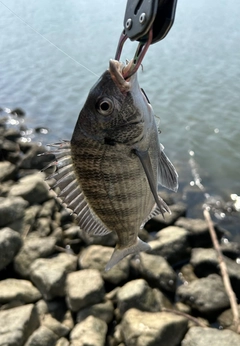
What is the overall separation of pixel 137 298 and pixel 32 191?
2829mm

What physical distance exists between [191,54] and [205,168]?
639cm

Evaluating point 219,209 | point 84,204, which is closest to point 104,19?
point 219,209

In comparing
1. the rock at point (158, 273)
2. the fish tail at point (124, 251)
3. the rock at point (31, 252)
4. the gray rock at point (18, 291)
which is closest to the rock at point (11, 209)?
the rock at point (31, 252)

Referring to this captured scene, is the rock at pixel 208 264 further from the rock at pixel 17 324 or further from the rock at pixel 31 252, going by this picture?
the rock at pixel 17 324

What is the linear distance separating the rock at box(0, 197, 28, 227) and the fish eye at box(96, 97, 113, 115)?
4410mm

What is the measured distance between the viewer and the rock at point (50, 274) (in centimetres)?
478

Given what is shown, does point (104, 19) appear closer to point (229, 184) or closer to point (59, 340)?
point (229, 184)

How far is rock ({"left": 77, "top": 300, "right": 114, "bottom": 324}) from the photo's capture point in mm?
4594

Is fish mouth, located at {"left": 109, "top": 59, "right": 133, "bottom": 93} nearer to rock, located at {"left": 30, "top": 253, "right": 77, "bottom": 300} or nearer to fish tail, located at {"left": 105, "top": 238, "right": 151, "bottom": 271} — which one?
fish tail, located at {"left": 105, "top": 238, "right": 151, "bottom": 271}

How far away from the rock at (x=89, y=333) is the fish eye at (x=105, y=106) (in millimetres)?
3115

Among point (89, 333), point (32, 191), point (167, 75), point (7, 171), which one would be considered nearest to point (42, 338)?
point (89, 333)

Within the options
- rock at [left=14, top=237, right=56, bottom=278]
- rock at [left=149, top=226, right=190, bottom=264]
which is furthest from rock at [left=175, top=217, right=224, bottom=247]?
rock at [left=14, top=237, right=56, bottom=278]

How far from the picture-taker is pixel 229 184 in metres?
7.75

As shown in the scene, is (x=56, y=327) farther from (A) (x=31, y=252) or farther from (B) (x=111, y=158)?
(B) (x=111, y=158)
